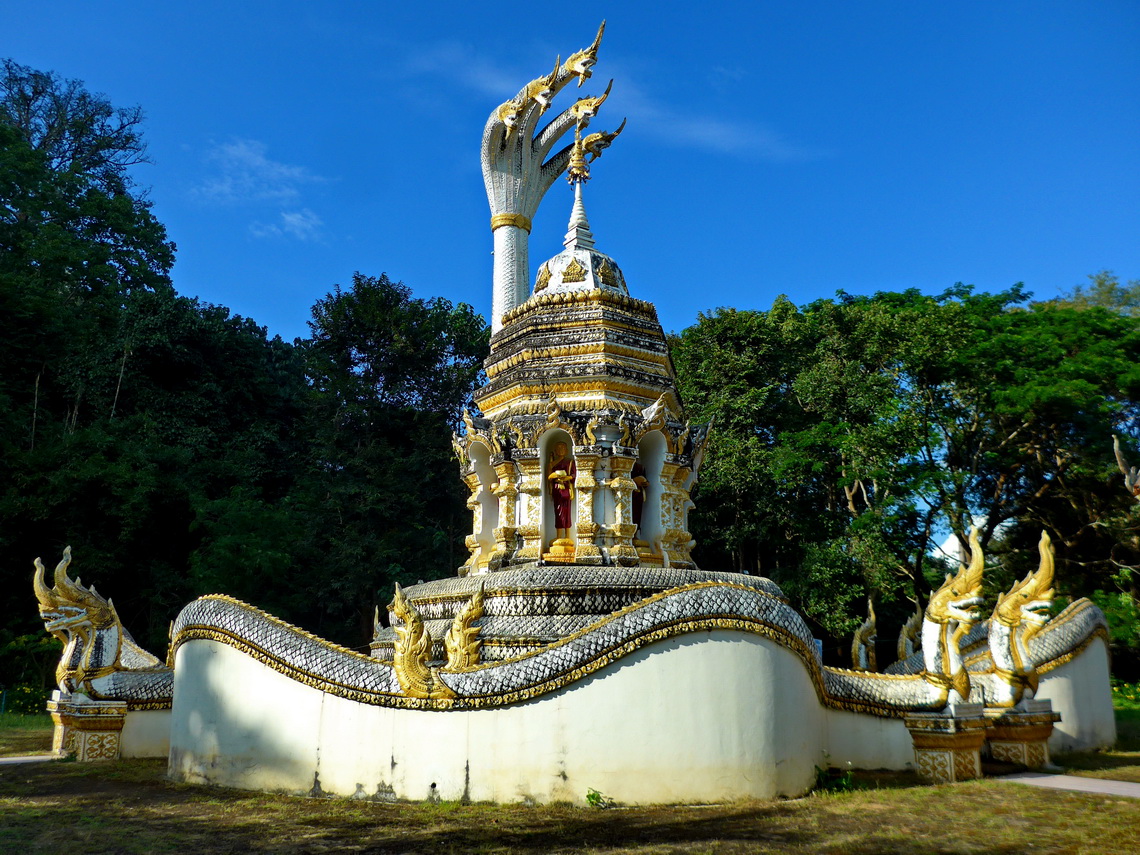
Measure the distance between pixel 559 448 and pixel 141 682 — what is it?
6499 mm

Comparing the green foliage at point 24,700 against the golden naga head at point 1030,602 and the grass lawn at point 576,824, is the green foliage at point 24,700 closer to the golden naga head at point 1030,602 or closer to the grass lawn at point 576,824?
the grass lawn at point 576,824

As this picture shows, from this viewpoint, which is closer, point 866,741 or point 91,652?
point 866,741

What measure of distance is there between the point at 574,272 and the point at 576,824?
9010mm

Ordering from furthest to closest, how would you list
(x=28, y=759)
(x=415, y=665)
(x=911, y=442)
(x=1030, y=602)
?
(x=911, y=442) < (x=28, y=759) < (x=1030, y=602) < (x=415, y=665)

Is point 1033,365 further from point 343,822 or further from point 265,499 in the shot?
point 265,499

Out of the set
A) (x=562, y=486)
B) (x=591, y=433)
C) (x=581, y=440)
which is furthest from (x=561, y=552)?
(x=591, y=433)

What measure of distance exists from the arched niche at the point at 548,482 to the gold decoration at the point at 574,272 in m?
2.93

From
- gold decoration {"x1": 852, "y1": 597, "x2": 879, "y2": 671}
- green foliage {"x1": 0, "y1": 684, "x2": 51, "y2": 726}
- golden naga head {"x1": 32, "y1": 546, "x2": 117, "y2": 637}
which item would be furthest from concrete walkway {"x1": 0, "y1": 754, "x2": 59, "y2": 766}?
gold decoration {"x1": 852, "y1": 597, "x2": 879, "y2": 671}

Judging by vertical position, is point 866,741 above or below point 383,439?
below

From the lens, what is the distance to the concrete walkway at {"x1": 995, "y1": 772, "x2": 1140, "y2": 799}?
8.19 metres

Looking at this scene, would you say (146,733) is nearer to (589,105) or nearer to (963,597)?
(963,597)

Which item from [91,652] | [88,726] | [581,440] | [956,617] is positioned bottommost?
[88,726]

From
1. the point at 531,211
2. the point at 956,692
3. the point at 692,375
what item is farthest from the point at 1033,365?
the point at 956,692

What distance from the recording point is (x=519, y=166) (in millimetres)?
24219
